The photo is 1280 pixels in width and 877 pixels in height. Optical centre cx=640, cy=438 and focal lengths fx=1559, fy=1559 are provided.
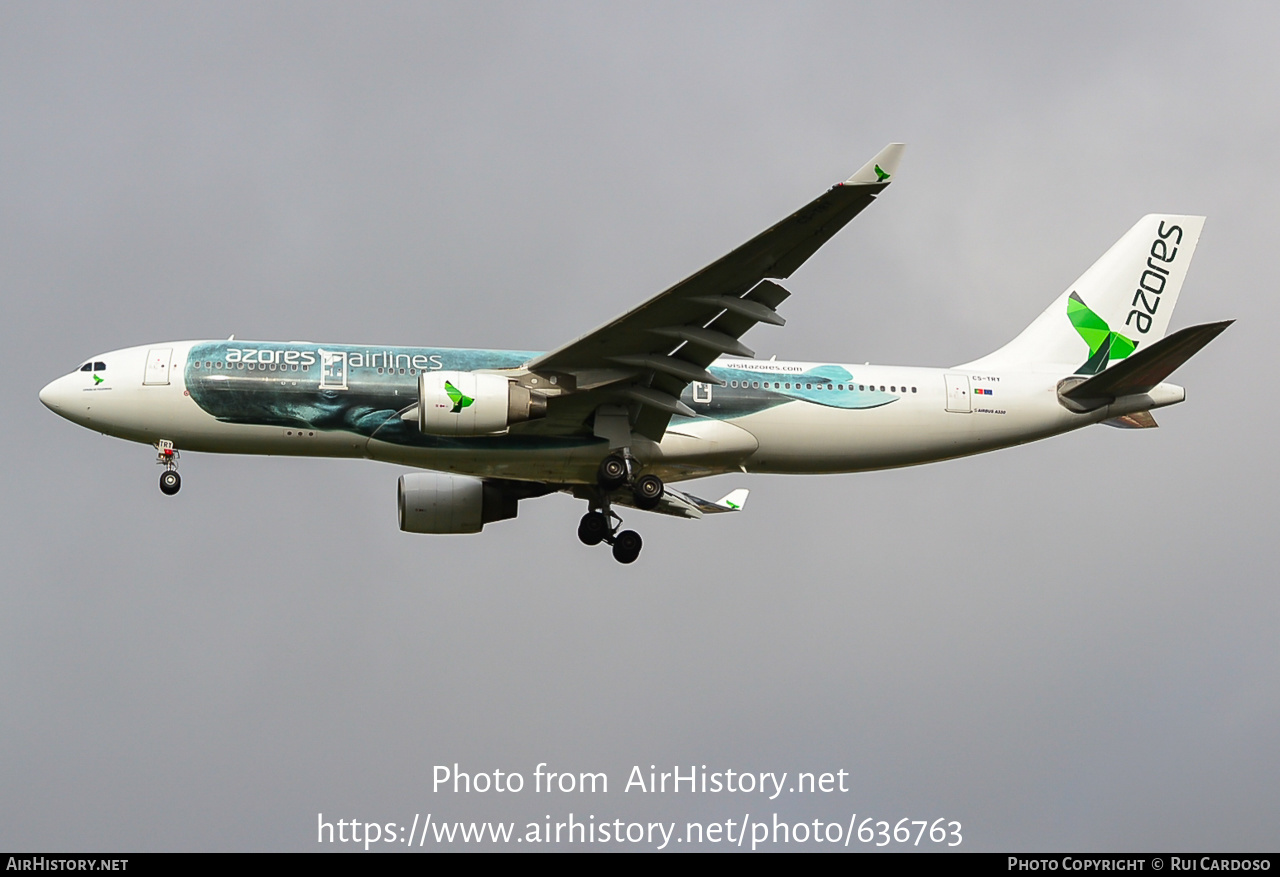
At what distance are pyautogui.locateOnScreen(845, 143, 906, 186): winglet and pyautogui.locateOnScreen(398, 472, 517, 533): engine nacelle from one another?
48.9 feet

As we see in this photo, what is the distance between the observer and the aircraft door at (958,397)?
3644 centimetres

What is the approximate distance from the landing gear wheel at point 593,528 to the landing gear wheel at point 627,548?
1.42ft

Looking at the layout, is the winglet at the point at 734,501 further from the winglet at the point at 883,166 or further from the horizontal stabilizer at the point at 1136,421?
the winglet at the point at 883,166

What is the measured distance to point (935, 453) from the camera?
36531 mm

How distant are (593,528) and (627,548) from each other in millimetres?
967

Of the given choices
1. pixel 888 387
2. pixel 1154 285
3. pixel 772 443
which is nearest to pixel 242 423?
pixel 772 443

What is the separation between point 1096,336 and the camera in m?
39.3

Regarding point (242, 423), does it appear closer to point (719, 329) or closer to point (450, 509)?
point (450, 509)

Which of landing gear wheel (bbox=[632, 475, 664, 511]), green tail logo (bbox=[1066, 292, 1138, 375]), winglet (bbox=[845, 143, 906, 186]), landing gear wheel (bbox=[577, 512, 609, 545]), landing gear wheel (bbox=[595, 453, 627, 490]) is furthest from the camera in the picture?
green tail logo (bbox=[1066, 292, 1138, 375])

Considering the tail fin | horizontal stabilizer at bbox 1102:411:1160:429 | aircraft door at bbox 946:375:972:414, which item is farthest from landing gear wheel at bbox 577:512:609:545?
horizontal stabilizer at bbox 1102:411:1160:429

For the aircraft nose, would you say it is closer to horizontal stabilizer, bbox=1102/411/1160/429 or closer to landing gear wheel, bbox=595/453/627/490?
landing gear wheel, bbox=595/453/627/490

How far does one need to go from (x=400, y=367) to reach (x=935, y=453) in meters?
12.6

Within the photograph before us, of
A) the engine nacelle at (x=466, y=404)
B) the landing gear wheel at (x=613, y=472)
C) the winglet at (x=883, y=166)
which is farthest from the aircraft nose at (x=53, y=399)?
the winglet at (x=883, y=166)

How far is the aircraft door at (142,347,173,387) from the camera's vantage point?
33.5 m
